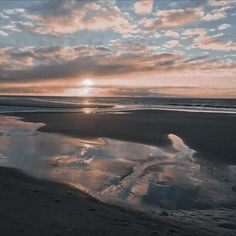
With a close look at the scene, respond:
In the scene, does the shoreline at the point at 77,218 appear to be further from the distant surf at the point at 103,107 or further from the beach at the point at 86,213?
the distant surf at the point at 103,107

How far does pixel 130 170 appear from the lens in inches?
490

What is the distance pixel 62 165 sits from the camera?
509 inches

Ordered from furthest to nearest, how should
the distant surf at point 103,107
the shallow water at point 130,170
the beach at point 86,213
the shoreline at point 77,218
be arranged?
1. the distant surf at point 103,107
2. the shallow water at point 130,170
3. the beach at point 86,213
4. the shoreline at point 77,218

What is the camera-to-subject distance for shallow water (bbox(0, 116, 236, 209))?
9.30 metres

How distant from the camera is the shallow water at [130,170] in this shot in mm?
9305

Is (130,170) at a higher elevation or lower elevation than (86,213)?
lower

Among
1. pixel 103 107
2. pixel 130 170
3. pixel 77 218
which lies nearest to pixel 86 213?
pixel 77 218

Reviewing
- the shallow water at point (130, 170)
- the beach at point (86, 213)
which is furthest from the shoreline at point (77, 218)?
the shallow water at point (130, 170)

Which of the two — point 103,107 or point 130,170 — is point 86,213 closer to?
point 130,170

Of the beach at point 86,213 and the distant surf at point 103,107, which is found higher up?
the beach at point 86,213

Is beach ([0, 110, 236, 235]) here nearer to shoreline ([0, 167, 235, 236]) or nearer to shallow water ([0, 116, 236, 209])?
shoreline ([0, 167, 235, 236])

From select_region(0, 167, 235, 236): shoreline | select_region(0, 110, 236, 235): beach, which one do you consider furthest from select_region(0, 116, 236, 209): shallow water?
select_region(0, 167, 235, 236): shoreline

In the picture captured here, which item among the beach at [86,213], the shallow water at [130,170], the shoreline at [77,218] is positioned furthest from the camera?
the shallow water at [130,170]

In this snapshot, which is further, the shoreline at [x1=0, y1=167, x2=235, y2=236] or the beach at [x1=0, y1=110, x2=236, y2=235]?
the beach at [x1=0, y1=110, x2=236, y2=235]
